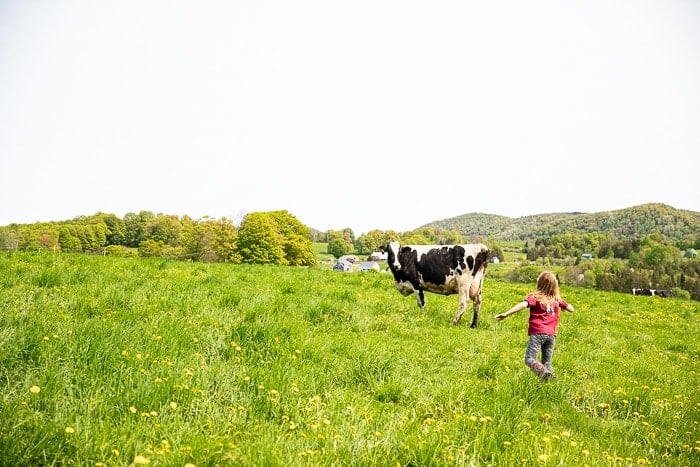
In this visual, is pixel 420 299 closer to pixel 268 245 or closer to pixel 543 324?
pixel 543 324

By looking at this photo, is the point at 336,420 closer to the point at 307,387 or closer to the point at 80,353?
the point at 307,387

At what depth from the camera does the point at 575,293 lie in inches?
815

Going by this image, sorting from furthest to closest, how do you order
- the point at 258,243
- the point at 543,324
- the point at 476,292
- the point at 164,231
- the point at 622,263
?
the point at 622,263, the point at 164,231, the point at 258,243, the point at 476,292, the point at 543,324

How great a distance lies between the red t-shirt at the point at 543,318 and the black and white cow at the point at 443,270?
3.72 metres

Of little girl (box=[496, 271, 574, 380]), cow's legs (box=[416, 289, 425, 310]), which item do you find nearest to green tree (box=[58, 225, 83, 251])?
cow's legs (box=[416, 289, 425, 310])

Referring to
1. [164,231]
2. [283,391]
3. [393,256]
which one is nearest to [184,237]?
[164,231]

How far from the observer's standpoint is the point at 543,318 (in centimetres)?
663

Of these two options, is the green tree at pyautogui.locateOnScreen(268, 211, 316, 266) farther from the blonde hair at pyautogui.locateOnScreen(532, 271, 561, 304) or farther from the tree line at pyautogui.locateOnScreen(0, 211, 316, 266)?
the blonde hair at pyautogui.locateOnScreen(532, 271, 561, 304)

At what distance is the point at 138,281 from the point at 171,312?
298cm

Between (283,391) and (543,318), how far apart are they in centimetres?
465

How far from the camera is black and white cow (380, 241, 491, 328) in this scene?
11065mm

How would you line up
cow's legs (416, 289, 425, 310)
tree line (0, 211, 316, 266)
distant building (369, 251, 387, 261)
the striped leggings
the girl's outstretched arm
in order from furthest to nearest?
1. tree line (0, 211, 316, 266)
2. distant building (369, 251, 387, 261)
3. cow's legs (416, 289, 425, 310)
4. the striped leggings
5. the girl's outstretched arm

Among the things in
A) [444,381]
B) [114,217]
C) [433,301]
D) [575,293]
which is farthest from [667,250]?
[114,217]

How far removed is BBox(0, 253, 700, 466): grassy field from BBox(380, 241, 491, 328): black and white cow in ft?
8.18
